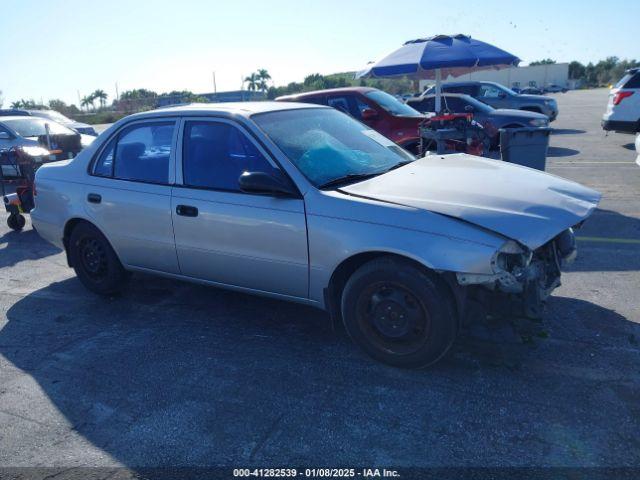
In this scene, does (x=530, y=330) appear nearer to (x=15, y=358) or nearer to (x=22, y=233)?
(x=15, y=358)

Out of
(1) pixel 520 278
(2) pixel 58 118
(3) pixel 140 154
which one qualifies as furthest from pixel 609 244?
(2) pixel 58 118

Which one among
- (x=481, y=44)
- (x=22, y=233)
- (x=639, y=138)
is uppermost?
(x=481, y=44)

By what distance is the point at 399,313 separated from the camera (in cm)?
338

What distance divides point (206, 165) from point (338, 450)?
2376 mm

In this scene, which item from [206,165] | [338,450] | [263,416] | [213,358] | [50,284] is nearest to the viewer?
[338,450]

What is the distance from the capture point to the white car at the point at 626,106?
42.3ft

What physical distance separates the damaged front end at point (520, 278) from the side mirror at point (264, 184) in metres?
1.28

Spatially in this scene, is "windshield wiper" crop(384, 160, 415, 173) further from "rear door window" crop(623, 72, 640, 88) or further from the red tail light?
"rear door window" crop(623, 72, 640, 88)

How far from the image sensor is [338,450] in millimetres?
2770

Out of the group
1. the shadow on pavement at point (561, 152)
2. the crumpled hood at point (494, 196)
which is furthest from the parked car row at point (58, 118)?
the crumpled hood at point (494, 196)

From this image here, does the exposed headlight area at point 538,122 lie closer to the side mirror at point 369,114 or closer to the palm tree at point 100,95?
the side mirror at point 369,114

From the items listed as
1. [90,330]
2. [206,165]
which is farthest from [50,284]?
[206,165]

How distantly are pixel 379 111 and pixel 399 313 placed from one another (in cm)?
683

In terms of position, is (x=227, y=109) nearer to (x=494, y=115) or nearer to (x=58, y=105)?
(x=494, y=115)
